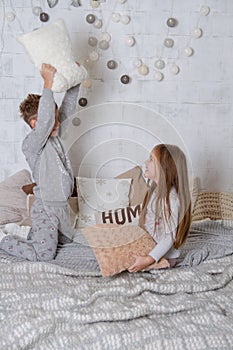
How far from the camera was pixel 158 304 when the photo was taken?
69.4 inches

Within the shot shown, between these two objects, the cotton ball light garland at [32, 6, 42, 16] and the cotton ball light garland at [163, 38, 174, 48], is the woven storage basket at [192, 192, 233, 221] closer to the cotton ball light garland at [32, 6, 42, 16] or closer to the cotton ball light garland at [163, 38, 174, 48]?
the cotton ball light garland at [163, 38, 174, 48]

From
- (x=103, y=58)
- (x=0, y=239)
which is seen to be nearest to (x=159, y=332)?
(x=0, y=239)

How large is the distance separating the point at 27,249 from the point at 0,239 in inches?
6.1

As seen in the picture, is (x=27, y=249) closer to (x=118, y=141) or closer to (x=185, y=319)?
(x=185, y=319)

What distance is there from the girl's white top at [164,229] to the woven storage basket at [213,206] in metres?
0.59

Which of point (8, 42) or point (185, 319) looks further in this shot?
point (8, 42)

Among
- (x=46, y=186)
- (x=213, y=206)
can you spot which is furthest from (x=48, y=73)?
(x=213, y=206)

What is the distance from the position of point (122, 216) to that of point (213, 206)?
70cm

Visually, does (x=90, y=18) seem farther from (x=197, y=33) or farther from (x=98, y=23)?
(x=197, y=33)

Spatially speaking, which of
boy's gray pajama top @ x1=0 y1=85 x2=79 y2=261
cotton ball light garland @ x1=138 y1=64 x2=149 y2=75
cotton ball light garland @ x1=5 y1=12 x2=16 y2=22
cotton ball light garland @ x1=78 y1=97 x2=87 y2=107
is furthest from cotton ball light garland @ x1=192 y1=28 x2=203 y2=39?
boy's gray pajama top @ x1=0 y1=85 x2=79 y2=261

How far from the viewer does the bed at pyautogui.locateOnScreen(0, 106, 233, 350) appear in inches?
62.1

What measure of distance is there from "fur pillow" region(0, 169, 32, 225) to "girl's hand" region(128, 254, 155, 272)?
79 centimetres

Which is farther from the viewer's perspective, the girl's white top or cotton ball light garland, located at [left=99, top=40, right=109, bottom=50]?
cotton ball light garland, located at [left=99, top=40, right=109, bottom=50]

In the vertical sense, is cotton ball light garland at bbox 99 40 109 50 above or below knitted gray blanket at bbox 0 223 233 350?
above
